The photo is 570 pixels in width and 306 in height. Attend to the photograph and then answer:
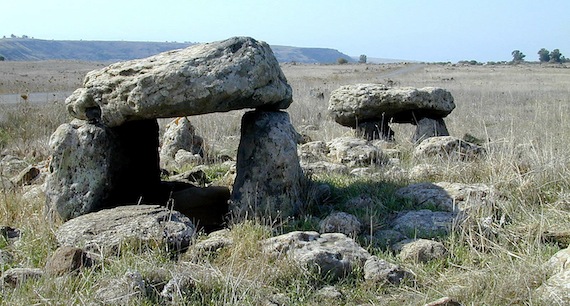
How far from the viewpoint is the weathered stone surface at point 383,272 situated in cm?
449

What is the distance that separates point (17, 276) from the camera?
427 centimetres

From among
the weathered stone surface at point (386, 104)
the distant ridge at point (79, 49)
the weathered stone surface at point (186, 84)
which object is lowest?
the distant ridge at point (79, 49)

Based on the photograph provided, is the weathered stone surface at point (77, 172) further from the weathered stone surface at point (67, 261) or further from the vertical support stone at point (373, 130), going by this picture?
the vertical support stone at point (373, 130)

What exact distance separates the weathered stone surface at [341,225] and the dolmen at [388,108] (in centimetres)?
453

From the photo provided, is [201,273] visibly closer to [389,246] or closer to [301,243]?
[301,243]

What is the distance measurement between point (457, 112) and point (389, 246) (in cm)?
1216

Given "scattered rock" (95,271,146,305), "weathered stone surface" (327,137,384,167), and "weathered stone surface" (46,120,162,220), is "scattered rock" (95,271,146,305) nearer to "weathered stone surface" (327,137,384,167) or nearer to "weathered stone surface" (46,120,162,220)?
"weathered stone surface" (46,120,162,220)

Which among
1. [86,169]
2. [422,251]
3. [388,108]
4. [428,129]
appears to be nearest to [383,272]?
[422,251]

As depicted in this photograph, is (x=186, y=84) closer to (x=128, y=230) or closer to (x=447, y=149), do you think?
(x=128, y=230)

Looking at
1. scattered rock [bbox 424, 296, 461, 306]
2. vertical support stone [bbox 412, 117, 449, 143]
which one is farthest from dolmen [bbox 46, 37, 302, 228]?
vertical support stone [bbox 412, 117, 449, 143]

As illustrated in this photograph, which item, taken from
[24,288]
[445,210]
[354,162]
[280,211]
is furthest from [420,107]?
[24,288]

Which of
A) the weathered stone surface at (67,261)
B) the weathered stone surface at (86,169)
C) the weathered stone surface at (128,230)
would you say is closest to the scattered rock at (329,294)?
the weathered stone surface at (128,230)

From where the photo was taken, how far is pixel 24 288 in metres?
4.09

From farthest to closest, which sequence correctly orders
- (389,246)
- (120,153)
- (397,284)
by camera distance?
(120,153) → (389,246) → (397,284)
